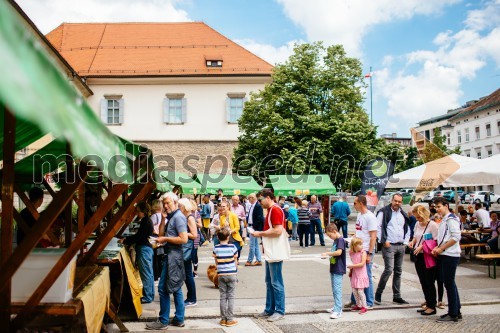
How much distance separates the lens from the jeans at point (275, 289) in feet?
23.2

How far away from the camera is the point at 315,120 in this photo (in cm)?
3083

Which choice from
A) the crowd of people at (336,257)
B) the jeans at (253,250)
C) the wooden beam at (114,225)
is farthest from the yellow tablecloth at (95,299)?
the jeans at (253,250)

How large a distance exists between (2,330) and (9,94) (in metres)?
3.03

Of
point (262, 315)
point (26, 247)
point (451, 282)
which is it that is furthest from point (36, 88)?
point (451, 282)

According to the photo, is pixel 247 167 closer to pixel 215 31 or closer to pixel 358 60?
pixel 358 60

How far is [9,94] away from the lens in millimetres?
1483

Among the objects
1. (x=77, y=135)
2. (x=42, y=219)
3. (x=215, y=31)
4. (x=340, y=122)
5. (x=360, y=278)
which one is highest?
(x=215, y=31)

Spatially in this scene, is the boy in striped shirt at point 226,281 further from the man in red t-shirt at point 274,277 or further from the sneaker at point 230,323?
the man in red t-shirt at point 274,277

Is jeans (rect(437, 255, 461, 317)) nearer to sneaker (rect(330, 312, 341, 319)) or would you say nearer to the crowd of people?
the crowd of people

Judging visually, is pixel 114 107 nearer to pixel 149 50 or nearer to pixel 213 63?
pixel 149 50

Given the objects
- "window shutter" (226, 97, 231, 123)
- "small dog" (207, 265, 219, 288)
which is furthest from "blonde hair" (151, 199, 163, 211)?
"window shutter" (226, 97, 231, 123)

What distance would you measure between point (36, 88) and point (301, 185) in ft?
78.4

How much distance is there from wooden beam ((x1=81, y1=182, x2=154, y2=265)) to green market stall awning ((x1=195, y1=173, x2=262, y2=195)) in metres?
18.3

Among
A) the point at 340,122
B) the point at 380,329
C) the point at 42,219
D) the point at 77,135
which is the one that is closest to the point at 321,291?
the point at 380,329
